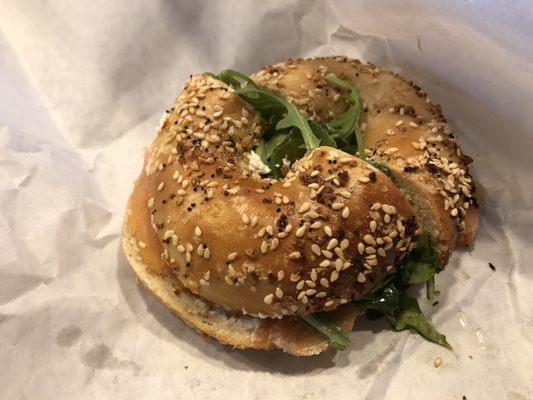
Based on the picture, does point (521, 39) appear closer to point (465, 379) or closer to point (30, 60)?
point (465, 379)

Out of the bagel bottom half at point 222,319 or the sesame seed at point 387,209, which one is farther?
the bagel bottom half at point 222,319

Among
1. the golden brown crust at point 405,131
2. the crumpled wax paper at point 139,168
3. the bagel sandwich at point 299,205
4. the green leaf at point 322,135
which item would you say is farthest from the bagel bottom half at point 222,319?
the green leaf at point 322,135

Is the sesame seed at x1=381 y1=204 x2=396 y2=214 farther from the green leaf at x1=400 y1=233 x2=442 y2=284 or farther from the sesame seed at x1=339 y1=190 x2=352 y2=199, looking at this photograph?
the green leaf at x1=400 y1=233 x2=442 y2=284

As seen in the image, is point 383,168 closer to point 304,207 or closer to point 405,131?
point 405,131

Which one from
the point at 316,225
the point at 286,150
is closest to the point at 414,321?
the point at 316,225

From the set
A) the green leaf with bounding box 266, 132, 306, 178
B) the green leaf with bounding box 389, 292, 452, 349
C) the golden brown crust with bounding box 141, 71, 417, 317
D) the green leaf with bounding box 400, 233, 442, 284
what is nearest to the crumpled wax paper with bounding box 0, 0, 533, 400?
the green leaf with bounding box 389, 292, 452, 349

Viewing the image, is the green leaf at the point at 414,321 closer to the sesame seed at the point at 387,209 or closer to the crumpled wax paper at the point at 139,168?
the crumpled wax paper at the point at 139,168

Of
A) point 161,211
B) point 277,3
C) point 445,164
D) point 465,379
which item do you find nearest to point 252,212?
point 161,211
